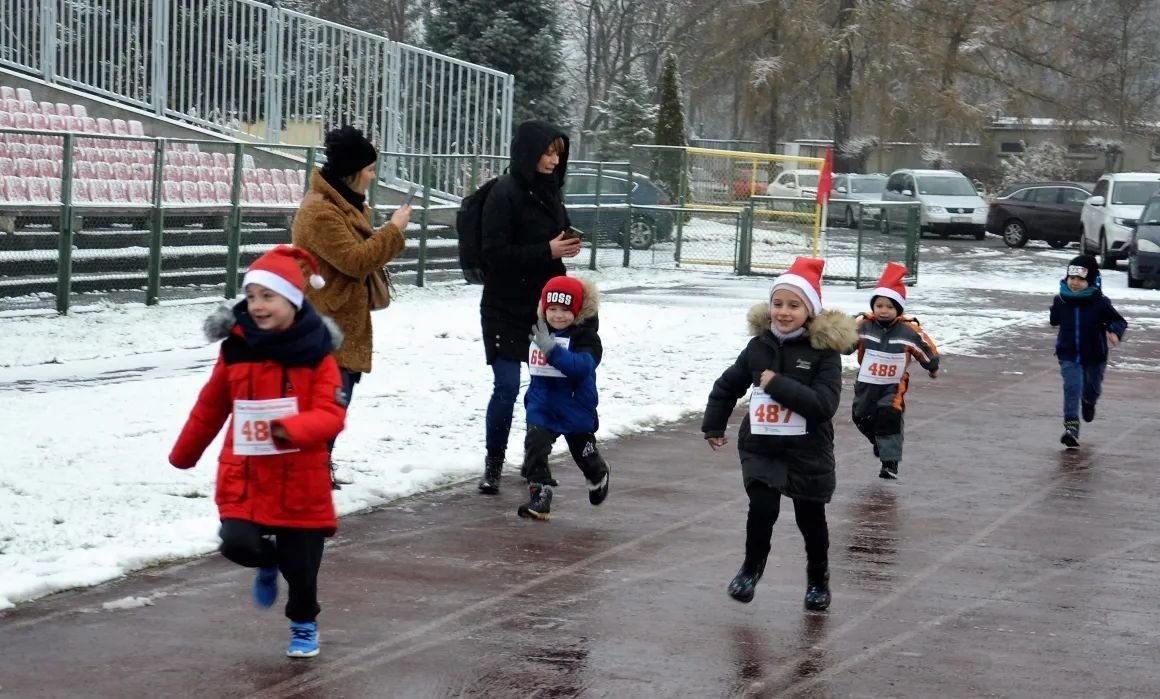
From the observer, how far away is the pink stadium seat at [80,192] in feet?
54.5

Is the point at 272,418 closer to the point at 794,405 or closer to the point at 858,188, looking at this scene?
the point at 794,405

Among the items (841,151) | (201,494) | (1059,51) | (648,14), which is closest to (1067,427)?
(201,494)

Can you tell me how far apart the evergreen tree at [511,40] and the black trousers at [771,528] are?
3268 cm

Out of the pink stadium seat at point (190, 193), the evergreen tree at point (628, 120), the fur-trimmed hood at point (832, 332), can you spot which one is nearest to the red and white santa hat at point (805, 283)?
the fur-trimmed hood at point (832, 332)

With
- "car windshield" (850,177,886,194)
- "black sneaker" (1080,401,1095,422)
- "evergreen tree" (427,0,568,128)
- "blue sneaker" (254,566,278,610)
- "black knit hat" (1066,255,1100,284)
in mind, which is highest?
"evergreen tree" (427,0,568,128)

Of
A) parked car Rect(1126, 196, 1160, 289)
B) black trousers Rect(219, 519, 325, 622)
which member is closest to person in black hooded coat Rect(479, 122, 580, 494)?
black trousers Rect(219, 519, 325, 622)

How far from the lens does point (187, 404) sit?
11.1m

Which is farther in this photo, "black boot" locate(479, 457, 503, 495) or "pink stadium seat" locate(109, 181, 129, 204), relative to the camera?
"pink stadium seat" locate(109, 181, 129, 204)

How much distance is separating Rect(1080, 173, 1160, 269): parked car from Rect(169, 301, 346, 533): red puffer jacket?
27.0m

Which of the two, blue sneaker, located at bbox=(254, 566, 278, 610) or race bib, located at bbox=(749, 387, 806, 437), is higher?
race bib, located at bbox=(749, 387, 806, 437)

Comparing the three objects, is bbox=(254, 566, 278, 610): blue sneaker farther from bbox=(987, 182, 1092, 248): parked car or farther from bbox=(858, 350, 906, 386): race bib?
bbox=(987, 182, 1092, 248): parked car

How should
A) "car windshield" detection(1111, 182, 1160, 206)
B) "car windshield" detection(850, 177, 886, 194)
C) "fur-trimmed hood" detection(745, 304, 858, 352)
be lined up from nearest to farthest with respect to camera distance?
"fur-trimmed hood" detection(745, 304, 858, 352) → "car windshield" detection(1111, 182, 1160, 206) → "car windshield" detection(850, 177, 886, 194)

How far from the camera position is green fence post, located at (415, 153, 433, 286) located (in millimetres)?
21750

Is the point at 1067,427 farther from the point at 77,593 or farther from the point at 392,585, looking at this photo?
the point at 77,593
